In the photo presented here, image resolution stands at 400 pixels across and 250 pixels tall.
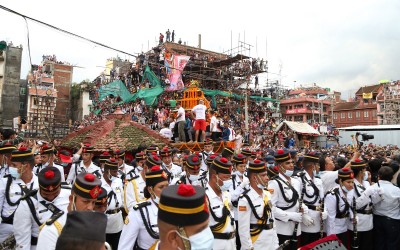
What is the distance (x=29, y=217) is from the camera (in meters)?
3.37

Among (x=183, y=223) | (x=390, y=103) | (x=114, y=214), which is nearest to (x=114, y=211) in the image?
(x=114, y=214)

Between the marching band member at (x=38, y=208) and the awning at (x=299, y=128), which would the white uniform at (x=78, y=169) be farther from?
the awning at (x=299, y=128)

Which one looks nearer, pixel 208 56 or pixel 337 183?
pixel 337 183

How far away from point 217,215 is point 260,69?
30807 millimetres

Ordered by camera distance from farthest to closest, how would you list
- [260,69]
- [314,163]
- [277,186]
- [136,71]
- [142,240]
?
[260,69]
[136,71]
[314,163]
[277,186]
[142,240]

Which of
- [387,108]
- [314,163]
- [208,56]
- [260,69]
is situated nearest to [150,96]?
[208,56]

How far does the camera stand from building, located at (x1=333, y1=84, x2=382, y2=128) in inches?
2206

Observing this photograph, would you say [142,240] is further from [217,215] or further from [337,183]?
[337,183]

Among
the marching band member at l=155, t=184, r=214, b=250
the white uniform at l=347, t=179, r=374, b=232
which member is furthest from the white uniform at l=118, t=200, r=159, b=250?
the white uniform at l=347, t=179, r=374, b=232

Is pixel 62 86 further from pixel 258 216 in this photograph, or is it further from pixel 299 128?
pixel 258 216

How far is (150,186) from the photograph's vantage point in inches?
142

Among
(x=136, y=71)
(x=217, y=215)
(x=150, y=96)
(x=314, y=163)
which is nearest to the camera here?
(x=217, y=215)

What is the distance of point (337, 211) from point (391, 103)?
172 ft

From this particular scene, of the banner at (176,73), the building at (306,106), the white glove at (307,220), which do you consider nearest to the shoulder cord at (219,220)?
the white glove at (307,220)
